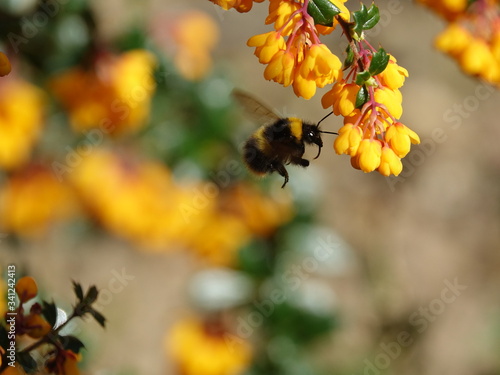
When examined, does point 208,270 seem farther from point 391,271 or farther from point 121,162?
point 391,271

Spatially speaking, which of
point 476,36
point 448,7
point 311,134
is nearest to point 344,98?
point 311,134

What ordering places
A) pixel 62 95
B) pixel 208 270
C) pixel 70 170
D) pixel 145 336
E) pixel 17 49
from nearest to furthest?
pixel 17 49 → pixel 62 95 → pixel 70 170 → pixel 208 270 → pixel 145 336

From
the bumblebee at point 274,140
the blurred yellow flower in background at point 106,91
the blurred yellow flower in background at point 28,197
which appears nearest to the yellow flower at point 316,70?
the bumblebee at point 274,140

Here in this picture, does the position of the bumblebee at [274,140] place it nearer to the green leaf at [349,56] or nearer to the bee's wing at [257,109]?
the bee's wing at [257,109]

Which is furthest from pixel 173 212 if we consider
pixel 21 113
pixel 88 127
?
pixel 21 113

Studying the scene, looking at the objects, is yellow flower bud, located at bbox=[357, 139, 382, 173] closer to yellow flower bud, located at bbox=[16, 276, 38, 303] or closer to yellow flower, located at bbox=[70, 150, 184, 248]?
yellow flower bud, located at bbox=[16, 276, 38, 303]

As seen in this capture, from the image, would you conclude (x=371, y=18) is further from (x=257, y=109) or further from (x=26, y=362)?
(x=26, y=362)
